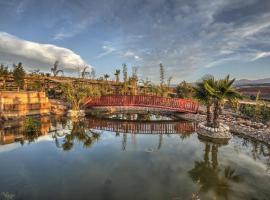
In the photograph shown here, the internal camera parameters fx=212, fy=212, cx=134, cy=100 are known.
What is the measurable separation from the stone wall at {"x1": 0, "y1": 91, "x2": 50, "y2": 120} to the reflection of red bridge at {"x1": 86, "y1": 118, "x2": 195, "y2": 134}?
5.95 metres

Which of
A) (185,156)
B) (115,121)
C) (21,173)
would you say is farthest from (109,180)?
(115,121)

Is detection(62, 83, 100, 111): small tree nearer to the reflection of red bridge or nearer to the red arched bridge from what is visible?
the red arched bridge

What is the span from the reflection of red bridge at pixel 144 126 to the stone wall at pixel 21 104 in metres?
5.95

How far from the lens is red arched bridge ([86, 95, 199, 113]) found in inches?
1040

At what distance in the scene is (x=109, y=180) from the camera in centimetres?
898

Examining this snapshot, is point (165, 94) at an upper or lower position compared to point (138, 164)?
upper

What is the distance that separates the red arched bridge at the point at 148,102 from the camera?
2642 centimetres

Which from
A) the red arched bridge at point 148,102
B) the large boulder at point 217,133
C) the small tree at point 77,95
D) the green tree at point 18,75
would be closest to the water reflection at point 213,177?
the large boulder at point 217,133

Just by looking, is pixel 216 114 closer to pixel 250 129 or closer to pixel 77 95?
pixel 250 129

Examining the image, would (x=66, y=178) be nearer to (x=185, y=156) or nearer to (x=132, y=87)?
(x=185, y=156)

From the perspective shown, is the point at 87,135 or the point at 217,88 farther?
the point at 87,135

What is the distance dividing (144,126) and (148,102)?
6.63m

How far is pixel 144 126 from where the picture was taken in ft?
69.4

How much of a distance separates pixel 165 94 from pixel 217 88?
23896mm
